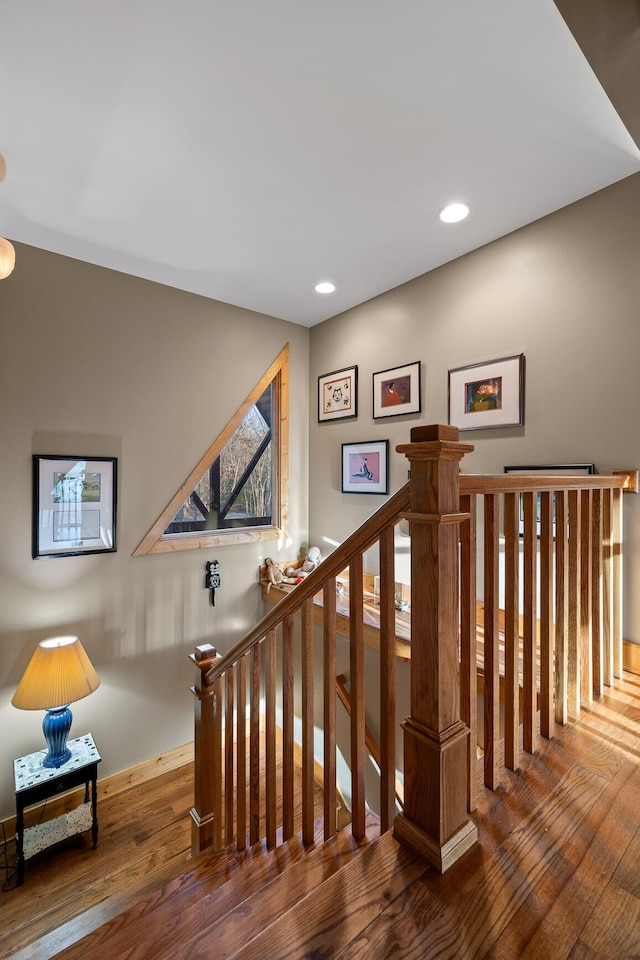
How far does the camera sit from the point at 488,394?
2.54 m

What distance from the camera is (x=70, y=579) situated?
2752 millimetres

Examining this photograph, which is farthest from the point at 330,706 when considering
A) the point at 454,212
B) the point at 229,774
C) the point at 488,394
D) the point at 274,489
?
the point at 274,489

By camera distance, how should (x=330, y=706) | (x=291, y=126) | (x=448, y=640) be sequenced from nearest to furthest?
(x=448, y=640)
(x=330, y=706)
(x=291, y=126)

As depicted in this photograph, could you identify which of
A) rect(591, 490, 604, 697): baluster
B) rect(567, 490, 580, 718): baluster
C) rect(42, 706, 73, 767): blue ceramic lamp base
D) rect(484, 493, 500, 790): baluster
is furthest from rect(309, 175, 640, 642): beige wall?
rect(42, 706, 73, 767): blue ceramic lamp base

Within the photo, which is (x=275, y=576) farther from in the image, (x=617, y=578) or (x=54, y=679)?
(x=617, y=578)

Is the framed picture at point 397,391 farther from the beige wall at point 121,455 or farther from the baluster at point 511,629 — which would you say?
the baluster at point 511,629

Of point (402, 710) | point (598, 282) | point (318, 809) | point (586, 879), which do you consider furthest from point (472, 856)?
point (598, 282)

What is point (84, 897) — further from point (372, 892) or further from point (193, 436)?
point (193, 436)

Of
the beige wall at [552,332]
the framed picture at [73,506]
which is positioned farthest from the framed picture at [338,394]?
the framed picture at [73,506]

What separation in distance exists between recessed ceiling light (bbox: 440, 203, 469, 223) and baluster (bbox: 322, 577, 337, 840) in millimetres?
2063

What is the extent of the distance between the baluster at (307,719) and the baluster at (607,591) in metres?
1.28

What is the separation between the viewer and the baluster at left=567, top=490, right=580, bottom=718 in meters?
1.58

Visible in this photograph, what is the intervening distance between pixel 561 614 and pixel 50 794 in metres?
2.80

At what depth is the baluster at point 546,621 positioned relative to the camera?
140cm
